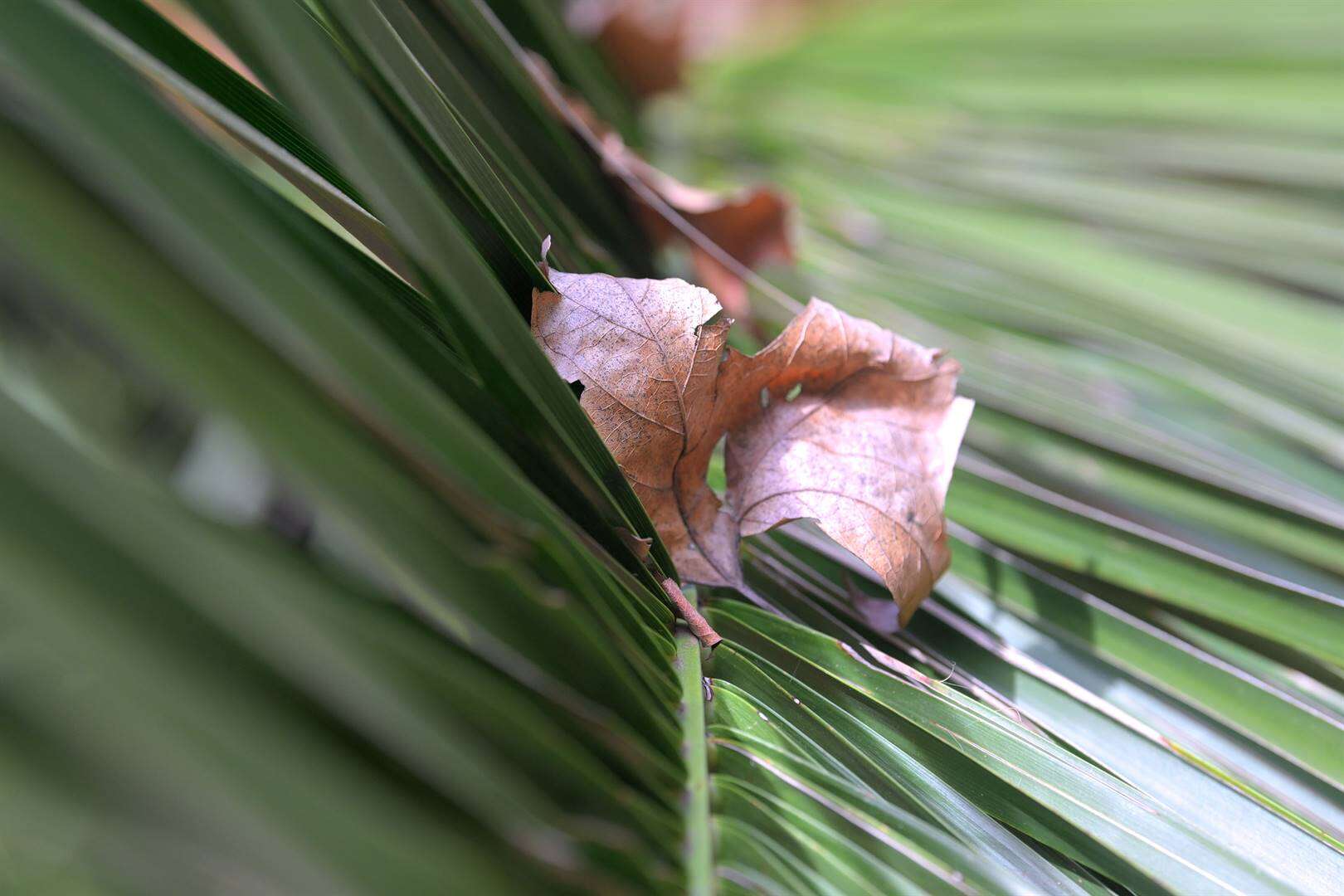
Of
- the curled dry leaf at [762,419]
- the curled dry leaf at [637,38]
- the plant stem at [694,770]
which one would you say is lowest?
the plant stem at [694,770]

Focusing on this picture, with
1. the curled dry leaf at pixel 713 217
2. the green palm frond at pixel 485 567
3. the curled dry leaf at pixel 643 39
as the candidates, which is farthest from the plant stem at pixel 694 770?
the curled dry leaf at pixel 643 39

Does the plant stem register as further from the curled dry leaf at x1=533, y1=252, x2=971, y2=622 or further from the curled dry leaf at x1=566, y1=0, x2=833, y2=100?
the curled dry leaf at x1=566, y1=0, x2=833, y2=100

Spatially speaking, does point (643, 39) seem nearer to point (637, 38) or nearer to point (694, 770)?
point (637, 38)

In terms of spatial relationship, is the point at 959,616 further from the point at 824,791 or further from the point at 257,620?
the point at 257,620

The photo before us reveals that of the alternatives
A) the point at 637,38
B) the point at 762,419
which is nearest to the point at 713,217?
the point at 762,419

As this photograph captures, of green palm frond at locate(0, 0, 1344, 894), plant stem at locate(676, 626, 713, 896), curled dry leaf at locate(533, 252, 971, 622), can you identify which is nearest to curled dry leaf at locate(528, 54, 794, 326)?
green palm frond at locate(0, 0, 1344, 894)

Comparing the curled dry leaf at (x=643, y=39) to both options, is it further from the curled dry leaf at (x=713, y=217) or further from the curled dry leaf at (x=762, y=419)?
the curled dry leaf at (x=762, y=419)

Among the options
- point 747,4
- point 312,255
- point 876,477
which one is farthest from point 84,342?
point 747,4
